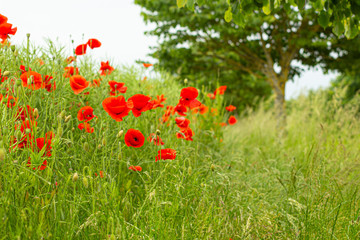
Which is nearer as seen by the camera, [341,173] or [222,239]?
[222,239]

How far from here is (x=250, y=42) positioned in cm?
798

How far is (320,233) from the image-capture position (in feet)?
6.16

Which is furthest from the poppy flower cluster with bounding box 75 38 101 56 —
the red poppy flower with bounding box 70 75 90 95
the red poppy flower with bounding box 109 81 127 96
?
the red poppy flower with bounding box 70 75 90 95

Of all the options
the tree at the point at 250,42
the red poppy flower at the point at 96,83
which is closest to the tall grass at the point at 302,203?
the red poppy flower at the point at 96,83

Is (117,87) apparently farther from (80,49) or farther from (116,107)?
(116,107)

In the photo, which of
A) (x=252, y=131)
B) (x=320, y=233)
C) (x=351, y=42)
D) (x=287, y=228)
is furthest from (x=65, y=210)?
(x=351, y=42)

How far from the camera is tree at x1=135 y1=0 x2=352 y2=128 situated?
24.2ft

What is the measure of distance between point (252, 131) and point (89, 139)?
15.7ft

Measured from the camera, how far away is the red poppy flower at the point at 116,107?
1.74m

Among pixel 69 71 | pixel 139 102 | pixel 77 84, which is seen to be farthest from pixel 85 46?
pixel 139 102

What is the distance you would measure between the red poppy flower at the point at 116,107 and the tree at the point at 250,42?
5.68 metres

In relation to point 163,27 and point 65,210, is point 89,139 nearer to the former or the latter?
point 65,210

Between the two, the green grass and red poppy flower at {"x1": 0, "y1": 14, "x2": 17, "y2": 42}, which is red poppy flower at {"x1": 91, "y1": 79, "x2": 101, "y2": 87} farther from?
red poppy flower at {"x1": 0, "y1": 14, "x2": 17, "y2": 42}

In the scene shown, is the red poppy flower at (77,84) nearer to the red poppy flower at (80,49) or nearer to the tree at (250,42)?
the red poppy flower at (80,49)
